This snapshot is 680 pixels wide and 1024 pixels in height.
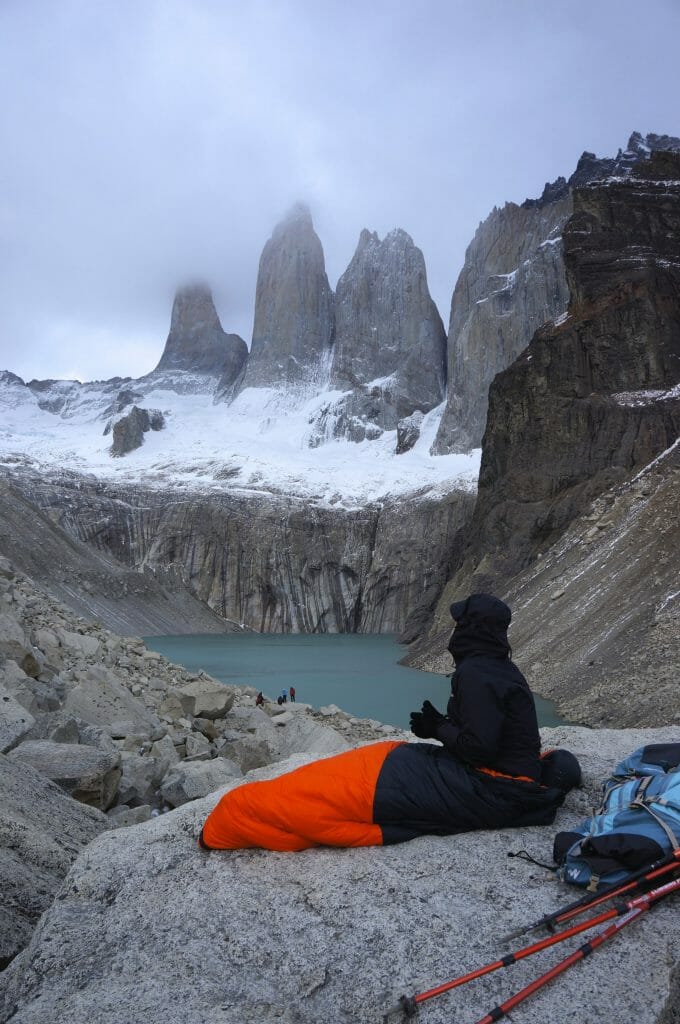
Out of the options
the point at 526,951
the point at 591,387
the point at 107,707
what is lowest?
the point at 107,707

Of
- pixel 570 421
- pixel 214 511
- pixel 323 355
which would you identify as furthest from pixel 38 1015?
pixel 323 355

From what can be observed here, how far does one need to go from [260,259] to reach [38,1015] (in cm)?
11550

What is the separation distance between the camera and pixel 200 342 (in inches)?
4761

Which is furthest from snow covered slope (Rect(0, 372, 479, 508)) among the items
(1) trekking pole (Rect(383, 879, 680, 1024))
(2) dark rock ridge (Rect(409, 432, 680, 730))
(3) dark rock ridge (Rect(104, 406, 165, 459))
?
(1) trekking pole (Rect(383, 879, 680, 1024))

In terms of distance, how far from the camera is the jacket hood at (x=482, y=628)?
360 centimetres

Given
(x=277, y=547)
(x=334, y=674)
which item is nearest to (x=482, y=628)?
(x=334, y=674)

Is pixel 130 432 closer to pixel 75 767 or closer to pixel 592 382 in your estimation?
pixel 592 382

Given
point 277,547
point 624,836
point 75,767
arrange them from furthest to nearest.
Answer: point 277,547, point 75,767, point 624,836

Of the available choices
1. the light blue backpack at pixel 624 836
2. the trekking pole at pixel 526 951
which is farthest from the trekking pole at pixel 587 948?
the light blue backpack at pixel 624 836

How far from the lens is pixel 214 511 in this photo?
2778 inches

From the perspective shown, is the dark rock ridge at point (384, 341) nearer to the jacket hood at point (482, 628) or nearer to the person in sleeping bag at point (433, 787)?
the jacket hood at point (482, 628)

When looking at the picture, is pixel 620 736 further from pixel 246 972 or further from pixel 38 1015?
pixel 38 1015

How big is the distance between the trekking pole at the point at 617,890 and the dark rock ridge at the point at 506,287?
6912 cm

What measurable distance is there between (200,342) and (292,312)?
23.1 m
